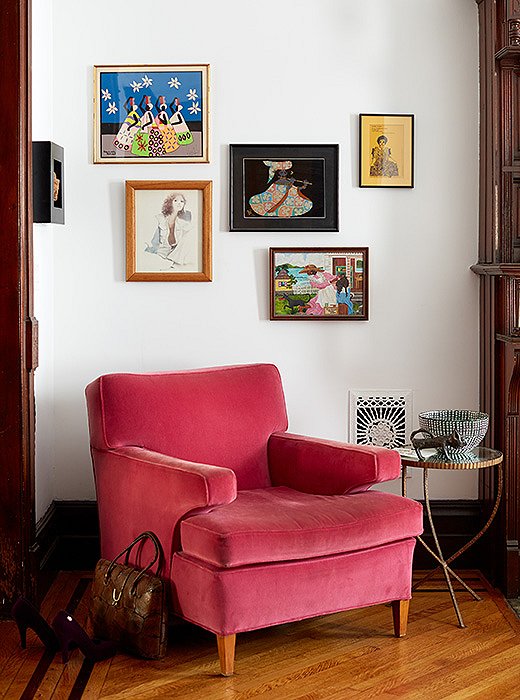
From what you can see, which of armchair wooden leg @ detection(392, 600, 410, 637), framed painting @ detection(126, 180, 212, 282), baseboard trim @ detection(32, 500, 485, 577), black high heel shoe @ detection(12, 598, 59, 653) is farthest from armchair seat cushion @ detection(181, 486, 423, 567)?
framed painting @ detection(126, 180, 212, 282)

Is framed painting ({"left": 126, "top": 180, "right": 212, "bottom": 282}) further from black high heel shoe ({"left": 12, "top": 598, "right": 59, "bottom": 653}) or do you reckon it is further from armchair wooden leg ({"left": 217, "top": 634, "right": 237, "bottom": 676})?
armchair wooden leg ({"left": 217, "top": 634, "right": 237, "bottom": 676})

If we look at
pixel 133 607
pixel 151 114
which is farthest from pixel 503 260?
pixel 133 607

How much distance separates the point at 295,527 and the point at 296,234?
1498 mm

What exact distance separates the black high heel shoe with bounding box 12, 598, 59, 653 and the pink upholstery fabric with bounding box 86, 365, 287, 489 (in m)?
0.64

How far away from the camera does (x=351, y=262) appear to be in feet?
14.2

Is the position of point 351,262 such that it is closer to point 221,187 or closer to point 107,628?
point 221,187

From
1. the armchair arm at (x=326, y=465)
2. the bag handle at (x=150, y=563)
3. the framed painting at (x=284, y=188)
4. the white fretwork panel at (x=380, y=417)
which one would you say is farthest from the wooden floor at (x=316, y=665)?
the framed painting at (x=284, y=188)

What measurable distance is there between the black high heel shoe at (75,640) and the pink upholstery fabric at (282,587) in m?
0.28

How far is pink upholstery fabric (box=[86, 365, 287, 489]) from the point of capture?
3.71 m

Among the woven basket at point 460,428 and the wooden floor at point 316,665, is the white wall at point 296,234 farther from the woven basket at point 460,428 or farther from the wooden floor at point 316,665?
the wooden floor at point 316,665

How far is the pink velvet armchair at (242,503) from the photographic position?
10.6 feet

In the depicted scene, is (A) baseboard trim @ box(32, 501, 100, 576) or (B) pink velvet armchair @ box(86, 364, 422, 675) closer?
(B) pink velvet armchair @ box(86, 364, 422, 675)

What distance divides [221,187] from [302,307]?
613mm

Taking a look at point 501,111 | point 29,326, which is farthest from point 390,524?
point 501,111
